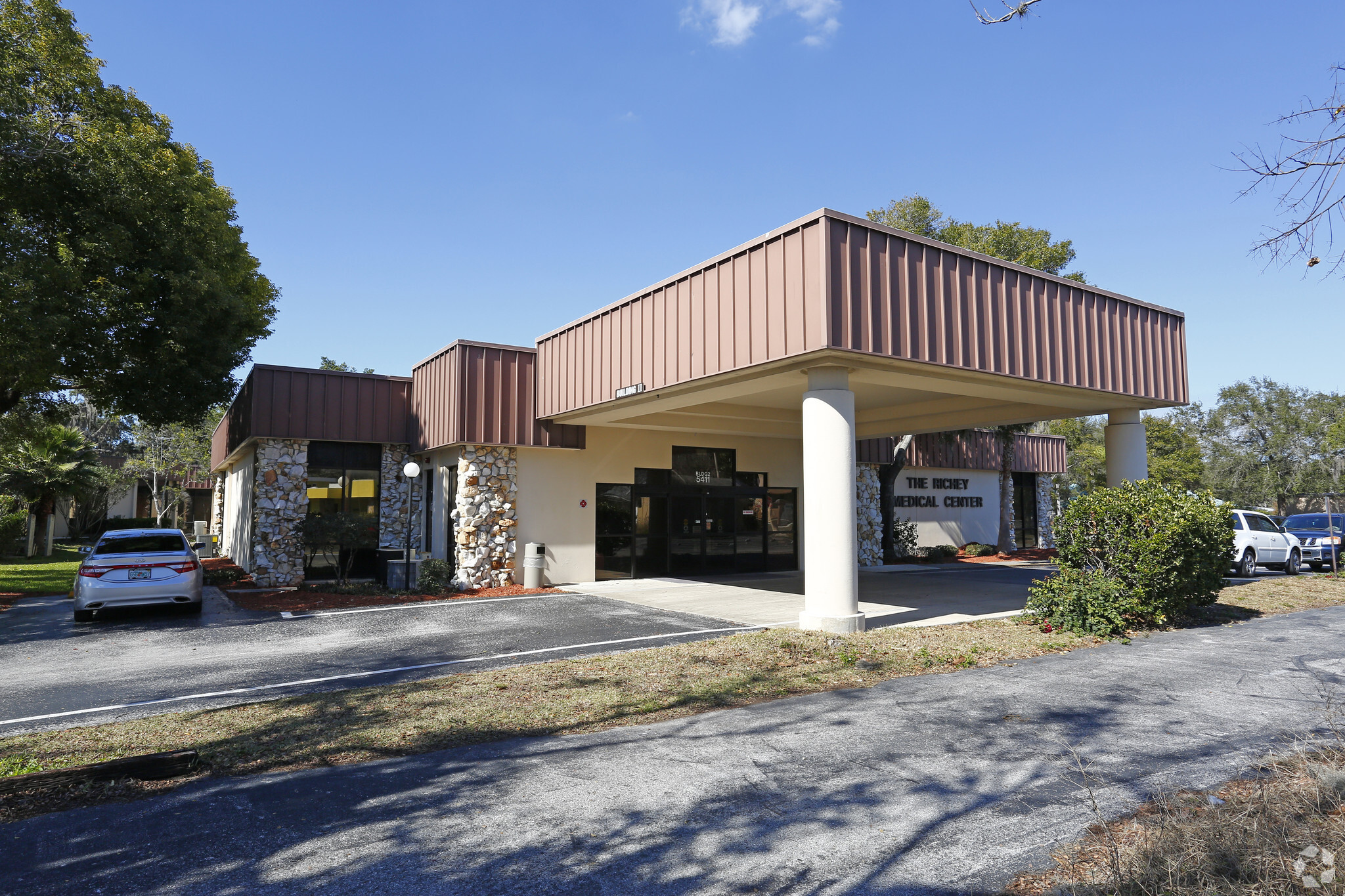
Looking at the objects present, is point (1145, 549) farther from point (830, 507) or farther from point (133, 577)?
point (133, 577)

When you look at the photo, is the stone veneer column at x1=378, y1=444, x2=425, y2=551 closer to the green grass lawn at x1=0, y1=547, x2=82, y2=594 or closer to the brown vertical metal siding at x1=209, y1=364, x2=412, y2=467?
the brown vertical metal siding at x1=209, y1=364, x2=412, y2=467

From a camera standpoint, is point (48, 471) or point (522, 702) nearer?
point (522, 702)

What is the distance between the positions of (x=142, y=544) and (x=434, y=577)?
5.12 m

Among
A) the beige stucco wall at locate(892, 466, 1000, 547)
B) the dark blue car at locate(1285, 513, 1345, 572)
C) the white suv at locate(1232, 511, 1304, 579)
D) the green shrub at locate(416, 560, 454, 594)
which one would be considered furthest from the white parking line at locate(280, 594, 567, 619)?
the dark blue car at locate(1285, 513, 1345, 572)

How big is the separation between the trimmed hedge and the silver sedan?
13176 millimetres

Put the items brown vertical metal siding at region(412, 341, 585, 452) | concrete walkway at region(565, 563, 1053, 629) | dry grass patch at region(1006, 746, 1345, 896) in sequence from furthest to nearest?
brown vertical metal siding at region(412, 341, 585, 452) → concrete walkway at region(565, 563, 1053, 629) → dry grass patch at region(1006, 746, 1345, 896)

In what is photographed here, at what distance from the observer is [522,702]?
6828mm

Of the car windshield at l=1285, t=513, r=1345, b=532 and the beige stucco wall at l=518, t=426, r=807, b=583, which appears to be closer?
the beige stucco wall at l=518, t=426, r=807, b=583

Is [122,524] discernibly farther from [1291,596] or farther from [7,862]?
[1291,596]

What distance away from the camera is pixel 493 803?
4.50 m

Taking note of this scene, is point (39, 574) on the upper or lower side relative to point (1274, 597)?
lower

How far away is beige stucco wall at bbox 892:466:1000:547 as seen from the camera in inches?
1009

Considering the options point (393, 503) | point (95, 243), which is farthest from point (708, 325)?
point (393, 503)

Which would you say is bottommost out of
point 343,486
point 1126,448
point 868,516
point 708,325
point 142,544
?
point 142,544
